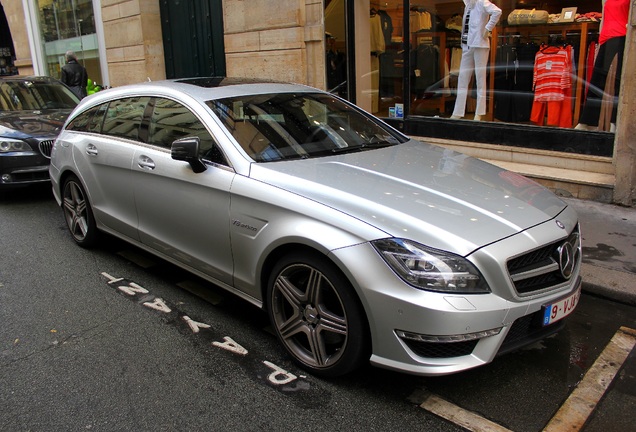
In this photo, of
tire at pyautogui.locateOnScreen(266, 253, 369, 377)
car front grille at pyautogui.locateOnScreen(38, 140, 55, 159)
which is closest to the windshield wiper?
tire at pyautogui.locateOnScreen(266, 253, 369, 377)

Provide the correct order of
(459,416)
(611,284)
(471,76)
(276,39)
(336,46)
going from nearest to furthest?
(459,416) < (611,284) < (471,76) < (336,46) < (276,39)

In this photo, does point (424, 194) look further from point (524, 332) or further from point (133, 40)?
point (133, 40)

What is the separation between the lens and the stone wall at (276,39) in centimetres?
946

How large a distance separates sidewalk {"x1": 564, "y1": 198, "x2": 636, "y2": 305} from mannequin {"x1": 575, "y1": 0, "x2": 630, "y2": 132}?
3.79 ft

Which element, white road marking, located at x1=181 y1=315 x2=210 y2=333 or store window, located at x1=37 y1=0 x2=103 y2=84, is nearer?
white road marking, located at x1=181 y1=315 x2=210 y2=333

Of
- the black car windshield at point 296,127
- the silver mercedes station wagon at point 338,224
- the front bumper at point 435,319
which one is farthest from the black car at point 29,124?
the front bumper at point 435,319

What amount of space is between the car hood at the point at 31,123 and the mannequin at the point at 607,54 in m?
6.95

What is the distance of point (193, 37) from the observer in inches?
483

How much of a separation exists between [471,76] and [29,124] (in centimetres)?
635

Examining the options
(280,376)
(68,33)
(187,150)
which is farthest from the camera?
(68,33)

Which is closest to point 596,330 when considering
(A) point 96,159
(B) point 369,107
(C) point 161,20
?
(A) point 96,159

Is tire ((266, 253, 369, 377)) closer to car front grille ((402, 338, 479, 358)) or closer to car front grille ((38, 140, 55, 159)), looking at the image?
car front grille ((402, 338, 479, 358))

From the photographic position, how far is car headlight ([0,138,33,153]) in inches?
287

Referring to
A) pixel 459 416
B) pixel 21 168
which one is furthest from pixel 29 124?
pixel 459 416
